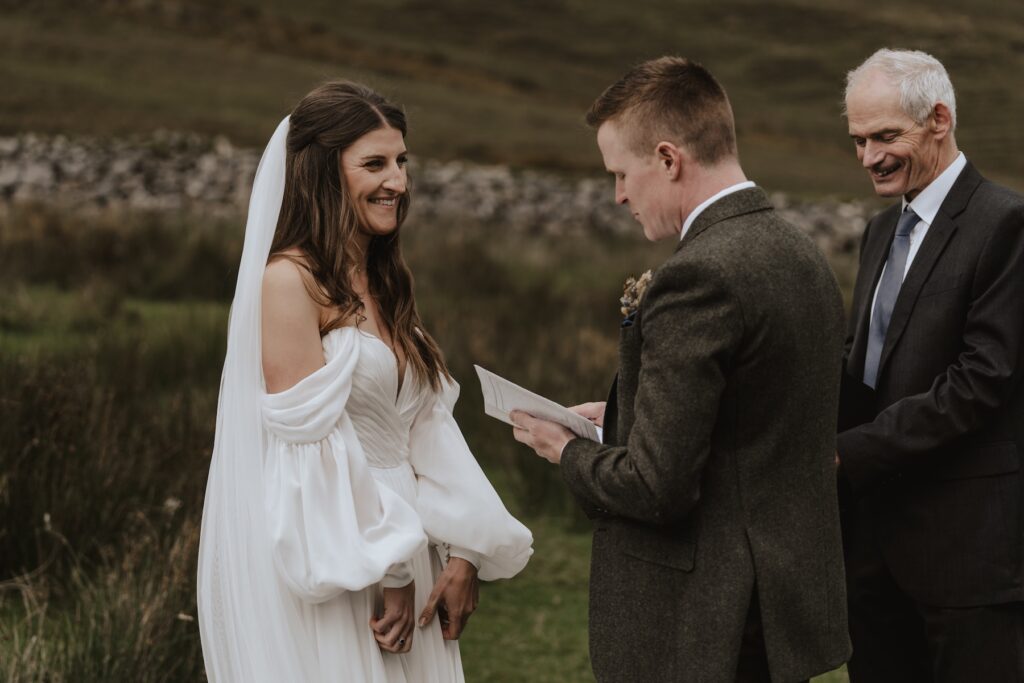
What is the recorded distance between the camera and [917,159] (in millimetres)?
3791

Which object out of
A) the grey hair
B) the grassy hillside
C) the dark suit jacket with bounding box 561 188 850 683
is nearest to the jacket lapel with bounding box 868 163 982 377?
the grey hair

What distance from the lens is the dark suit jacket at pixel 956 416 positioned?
356 centimetres

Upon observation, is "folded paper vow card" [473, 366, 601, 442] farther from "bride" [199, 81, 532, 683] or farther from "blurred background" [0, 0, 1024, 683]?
"blurred background" [0, 0, 1024, 683]

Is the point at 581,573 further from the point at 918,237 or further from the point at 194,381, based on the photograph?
the point at 918,237

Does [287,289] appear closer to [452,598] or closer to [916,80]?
[452,598]

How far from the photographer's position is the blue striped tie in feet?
12.8

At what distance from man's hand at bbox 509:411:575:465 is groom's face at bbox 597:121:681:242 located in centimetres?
56

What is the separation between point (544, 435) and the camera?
313 centimetres

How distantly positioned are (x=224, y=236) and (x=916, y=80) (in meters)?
12.5

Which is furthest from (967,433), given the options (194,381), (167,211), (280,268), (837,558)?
(167,211)

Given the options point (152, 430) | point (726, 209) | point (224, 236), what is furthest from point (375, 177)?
point (224, 236)

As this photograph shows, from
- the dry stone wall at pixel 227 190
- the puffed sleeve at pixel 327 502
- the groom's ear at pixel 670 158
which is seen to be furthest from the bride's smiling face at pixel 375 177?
the dry stone wall at pixel 227 190

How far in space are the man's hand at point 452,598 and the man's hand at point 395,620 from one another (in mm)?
146

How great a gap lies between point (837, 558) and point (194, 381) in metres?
7.40
